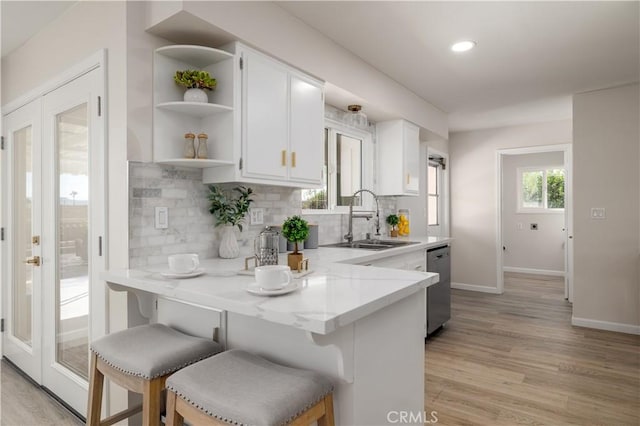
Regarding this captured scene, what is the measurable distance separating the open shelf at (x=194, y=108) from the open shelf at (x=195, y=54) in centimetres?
27

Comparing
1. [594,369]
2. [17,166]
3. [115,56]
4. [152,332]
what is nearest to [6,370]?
[17,166]

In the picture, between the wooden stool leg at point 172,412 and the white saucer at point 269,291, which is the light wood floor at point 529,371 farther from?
the wooden stool leg at point 172,412

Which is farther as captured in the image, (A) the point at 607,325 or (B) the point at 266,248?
(A) the point at 607,325

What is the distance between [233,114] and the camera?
2.05 meters

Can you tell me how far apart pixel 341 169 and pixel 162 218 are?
200 centimetres

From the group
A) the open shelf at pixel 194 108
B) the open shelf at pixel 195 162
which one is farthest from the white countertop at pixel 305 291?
the open shelf at pixel 194 108

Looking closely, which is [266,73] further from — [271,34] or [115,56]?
[115,56]

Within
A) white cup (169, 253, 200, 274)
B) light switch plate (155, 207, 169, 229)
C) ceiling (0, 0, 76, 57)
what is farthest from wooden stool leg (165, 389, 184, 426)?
ceiling (0, 0, 76, 57)

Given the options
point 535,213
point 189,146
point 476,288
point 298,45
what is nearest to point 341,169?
point 298,45

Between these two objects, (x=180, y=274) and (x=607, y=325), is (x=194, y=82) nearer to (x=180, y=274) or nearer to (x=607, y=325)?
(x=180, y=274)

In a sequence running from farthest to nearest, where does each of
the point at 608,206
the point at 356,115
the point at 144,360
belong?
the point at 608,206 < the point at 356,115 < the point at 144,360

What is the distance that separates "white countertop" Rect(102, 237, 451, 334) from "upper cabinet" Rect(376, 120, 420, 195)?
2.18m

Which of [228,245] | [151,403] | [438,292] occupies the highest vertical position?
[228,245]

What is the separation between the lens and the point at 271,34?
2.26m
